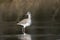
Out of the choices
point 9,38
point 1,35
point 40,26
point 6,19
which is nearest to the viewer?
point 9,38

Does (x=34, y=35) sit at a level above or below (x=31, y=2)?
below

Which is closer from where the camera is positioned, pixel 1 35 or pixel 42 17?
pixel 1 35

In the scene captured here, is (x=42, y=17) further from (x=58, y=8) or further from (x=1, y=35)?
(x=1, y=35)

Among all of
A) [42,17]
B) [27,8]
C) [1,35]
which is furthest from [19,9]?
[1,35]

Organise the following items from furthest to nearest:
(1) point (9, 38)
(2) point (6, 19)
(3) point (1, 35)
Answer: (2) point (6, 19), (3) point (1, 35), (1) point (9, 38)

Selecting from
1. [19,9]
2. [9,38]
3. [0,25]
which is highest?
[19,9]

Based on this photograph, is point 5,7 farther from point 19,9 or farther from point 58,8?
point 58,8

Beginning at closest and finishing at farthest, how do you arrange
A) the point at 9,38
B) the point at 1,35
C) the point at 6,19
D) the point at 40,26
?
the point at 9,38
the point at 1,35
the point at 40,26
the point at 6,19

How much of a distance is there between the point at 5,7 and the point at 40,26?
1.04 metres

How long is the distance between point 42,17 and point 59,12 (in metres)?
0.31

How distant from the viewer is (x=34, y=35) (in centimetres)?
343

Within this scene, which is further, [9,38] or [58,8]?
[58,8]

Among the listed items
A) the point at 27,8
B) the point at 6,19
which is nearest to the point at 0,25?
the point at 6,19

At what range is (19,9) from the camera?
15.6 feet
